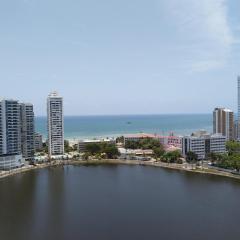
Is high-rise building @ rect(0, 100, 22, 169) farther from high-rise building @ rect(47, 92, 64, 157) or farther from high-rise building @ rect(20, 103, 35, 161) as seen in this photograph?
high-rise building @ rect(47, 92, 64, 157)

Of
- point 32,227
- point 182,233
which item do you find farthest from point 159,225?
point 32,227

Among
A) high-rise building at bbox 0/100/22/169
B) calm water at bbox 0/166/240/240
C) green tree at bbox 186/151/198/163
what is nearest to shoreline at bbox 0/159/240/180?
high-rise building at bbox 0/100/22/169

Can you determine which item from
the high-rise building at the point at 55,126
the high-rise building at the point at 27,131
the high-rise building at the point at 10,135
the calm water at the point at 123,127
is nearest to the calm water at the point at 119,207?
the high-rise building at the point at 10,135

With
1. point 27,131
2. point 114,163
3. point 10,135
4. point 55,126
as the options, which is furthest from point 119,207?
point 55,126

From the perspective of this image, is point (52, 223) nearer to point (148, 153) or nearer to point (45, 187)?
point (45, 187)

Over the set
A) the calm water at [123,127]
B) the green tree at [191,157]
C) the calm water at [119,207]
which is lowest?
the calm water at [119,207]

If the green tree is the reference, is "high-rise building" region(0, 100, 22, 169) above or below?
above

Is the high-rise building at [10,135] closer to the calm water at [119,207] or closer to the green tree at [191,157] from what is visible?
the calm water at [119,207]
